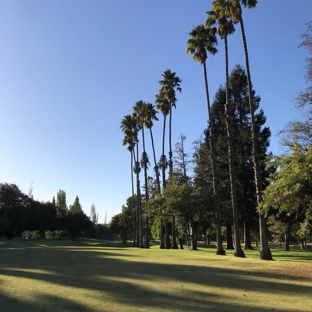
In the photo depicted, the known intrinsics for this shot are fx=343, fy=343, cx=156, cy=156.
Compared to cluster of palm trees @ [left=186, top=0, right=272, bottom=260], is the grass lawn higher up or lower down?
lower down

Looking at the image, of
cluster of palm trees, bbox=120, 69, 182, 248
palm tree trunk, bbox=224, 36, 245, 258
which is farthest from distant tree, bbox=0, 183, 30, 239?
palm tree trunk, bbox=224, 36, 245, 258

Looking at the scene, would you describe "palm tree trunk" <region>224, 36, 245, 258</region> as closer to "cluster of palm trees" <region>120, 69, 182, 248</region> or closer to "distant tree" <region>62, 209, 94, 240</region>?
"cluster of palm trees" <region>120, 69, 182, 248</region>

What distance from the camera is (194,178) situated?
127ft

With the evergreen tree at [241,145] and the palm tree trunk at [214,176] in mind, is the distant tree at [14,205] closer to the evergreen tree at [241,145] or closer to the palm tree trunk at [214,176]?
the evergreen tree at [241,145]

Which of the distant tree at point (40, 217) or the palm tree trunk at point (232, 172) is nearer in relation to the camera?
the palm tree trunk at point (232, 172)

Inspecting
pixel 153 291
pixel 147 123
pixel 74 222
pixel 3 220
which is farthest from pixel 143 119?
pixel 74 222

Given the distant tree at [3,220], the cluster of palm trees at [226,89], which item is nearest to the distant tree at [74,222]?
the distant tree at [3,220]

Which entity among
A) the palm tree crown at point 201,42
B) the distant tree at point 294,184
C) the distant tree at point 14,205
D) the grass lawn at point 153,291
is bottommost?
the grass lawn at point 153,291

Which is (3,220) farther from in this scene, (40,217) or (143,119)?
(143,119)

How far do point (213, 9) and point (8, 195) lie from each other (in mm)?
71901

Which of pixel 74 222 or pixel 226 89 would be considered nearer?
pixel 226 89

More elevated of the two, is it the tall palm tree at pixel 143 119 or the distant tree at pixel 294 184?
the tall palm tree at pixel 143 119

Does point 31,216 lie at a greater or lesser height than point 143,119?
lesser

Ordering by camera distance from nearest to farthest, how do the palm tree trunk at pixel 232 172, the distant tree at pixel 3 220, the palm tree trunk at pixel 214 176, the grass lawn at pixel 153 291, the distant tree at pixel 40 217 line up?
the grass lawn at pixel 153 291, the palm tree trunk at pixel 232 172, the palm tree trunk at pixel 214 176, the distant tree at pixel 3 220, the distant tree at pixel 40 217
